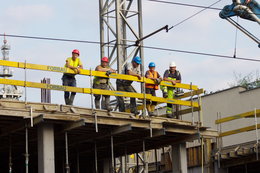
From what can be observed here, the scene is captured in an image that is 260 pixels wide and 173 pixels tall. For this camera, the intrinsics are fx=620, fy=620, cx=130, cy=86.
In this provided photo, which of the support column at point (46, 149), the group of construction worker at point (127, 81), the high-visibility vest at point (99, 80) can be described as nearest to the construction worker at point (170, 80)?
the group of construction worker at point (127, 81)

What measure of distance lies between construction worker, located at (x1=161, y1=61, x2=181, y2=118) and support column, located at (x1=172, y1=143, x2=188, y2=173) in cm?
132

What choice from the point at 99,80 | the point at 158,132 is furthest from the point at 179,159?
the point at 99,80

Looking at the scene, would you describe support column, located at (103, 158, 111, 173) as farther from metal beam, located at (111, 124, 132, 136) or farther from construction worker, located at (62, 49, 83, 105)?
construction worker, located at (62, 49, 83, 105)

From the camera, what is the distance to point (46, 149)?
728 inches

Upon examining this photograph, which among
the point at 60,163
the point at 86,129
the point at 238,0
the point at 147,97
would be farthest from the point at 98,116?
the point at 238,0

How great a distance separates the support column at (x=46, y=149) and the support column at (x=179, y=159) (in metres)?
5.81

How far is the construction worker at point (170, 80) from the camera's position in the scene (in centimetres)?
2194

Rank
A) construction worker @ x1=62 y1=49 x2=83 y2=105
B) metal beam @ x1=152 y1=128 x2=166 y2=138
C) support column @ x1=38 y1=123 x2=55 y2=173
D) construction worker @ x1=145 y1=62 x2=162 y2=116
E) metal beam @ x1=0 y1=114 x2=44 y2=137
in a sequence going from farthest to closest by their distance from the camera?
construction worker @ x1=145 y1=62 x2=162 y2=116 < metal beam @ x1=152 y1=128 x2=166 y2=138 < construction worker @ x1=62 y1=49 x2=83 y2=105 < support column @ x1=38 y1=123 x2=55 y2=173 < metal beam @ x1=0 y1=114 x2=44 y2=137

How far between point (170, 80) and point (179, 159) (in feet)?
10.2

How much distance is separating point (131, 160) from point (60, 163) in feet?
21.6

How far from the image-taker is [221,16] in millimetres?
34188

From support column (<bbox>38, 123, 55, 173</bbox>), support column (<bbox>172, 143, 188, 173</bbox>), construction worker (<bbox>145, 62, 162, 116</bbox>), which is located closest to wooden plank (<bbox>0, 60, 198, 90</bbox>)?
construction worker (<bbox>145, 62, 162, 116</bbox>)

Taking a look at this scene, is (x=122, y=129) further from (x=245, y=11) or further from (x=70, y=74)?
(x=245, y=11)

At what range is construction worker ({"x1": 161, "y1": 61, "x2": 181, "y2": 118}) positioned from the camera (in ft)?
72.0
